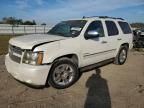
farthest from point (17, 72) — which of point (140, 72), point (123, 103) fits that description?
point (140, 72)

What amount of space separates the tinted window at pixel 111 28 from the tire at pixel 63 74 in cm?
215

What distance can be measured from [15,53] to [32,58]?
0.68 m

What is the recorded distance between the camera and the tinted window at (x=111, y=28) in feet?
22.5

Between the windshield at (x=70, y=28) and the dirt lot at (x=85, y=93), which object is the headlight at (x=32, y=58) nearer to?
the dirt lot at (x=85, y=93)

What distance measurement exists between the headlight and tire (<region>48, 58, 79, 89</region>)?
0.47 meters

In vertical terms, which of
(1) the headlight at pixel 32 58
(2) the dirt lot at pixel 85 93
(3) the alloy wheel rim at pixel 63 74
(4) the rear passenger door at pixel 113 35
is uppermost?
(4) the rear passenger door at pixel 113 35

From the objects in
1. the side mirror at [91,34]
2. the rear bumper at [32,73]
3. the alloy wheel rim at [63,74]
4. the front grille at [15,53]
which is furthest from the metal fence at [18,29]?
the rear bumper at [32,73]

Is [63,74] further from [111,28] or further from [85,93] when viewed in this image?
[111,28]

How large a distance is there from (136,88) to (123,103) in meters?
1.19

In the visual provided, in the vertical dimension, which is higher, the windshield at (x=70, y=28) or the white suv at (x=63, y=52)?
the windshield at (x=70, y=28)

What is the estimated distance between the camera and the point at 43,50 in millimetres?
4695

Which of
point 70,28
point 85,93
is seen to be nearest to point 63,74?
point 85,93

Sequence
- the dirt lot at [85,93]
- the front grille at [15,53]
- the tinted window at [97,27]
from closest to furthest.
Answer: the dirt lot at [85,93]
the front grille at [15,53]
the tinted window at [97,27]

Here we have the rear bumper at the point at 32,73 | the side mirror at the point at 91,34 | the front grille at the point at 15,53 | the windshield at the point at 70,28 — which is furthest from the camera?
the windshield at the point at 70,28
